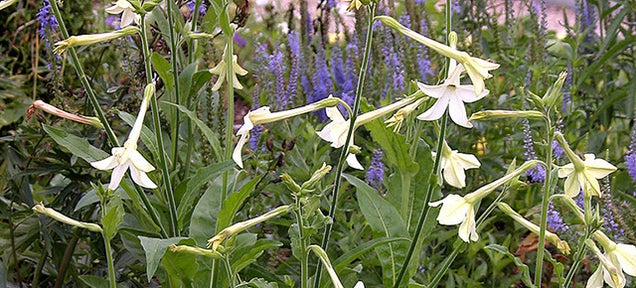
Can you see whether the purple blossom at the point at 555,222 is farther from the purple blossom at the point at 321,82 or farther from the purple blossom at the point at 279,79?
the purple blossom at the point at 321,82

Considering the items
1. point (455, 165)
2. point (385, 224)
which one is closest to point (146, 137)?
point (385, 224)

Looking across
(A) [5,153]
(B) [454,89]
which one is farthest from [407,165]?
(A) [5,153]

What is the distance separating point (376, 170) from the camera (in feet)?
7.70

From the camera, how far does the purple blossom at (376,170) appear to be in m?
2.33

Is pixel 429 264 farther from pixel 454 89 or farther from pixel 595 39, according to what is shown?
pixel 595 39

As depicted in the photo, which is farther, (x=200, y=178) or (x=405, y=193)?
(x=405, y=193)

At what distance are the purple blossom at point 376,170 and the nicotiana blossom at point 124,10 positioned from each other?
86 centimetres

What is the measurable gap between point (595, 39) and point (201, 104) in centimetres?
152

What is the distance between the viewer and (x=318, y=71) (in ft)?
9.32

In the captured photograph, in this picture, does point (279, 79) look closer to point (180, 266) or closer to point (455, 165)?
point (180, 266)

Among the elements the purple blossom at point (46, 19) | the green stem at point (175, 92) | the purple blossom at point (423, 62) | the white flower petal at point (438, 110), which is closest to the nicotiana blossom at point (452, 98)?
the white flower petal at point (438, 110)

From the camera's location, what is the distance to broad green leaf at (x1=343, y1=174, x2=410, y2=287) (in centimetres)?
168

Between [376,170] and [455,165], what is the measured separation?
3.07 feet

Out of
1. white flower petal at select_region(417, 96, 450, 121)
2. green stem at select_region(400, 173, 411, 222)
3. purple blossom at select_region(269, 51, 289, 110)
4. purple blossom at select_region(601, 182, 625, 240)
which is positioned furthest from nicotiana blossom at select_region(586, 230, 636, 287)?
purple blossom at select_region(269, 51, 289, 110)
